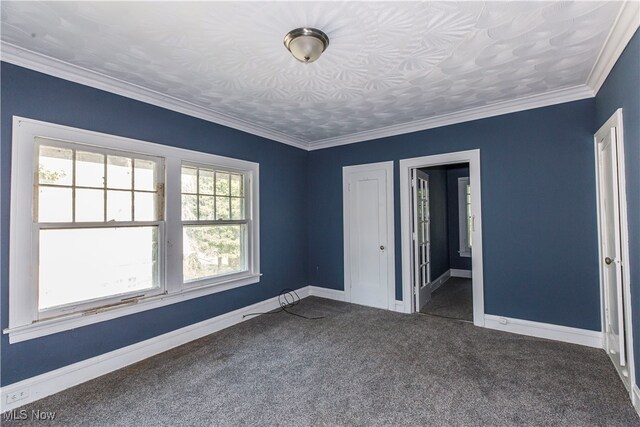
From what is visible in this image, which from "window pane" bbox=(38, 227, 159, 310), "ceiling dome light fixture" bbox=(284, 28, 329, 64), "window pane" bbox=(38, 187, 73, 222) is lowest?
"window pane" bbox=(38, 227, 159, 310)

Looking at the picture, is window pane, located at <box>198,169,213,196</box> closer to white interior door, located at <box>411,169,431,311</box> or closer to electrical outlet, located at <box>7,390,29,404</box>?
electrical outlet, located at <box>7,390,29,404</box>

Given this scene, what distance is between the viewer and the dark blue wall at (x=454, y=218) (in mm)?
6430

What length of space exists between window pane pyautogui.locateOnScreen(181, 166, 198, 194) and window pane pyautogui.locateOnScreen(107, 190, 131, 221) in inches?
22.4

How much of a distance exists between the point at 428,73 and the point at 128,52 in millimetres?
2426

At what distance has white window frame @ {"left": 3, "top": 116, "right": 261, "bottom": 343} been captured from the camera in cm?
211

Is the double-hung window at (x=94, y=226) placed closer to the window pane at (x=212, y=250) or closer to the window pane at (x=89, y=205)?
the window pane at (x=89, y=205)

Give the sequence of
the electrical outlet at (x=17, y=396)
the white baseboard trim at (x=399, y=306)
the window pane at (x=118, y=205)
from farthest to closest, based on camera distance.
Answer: the white baseboard trim at (x=399, y=306) → the window pane at (x=118, y=205) → the electrical outlet at (x=17, y=396)

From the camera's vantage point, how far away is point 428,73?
256 centimetres

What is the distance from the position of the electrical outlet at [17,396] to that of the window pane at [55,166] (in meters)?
1.54

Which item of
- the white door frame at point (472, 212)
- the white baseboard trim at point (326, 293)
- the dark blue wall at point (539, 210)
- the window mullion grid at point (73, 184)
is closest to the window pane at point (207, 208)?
the window mullion grid at point (73, 184)

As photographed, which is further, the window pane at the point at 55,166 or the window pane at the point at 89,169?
the window pane at the point at 89,169

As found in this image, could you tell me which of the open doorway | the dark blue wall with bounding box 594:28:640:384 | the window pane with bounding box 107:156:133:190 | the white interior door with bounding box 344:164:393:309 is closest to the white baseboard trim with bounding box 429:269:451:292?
the open doorway

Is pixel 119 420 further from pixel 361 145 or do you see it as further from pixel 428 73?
pixel 361 145

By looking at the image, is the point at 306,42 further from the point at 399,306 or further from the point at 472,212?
the point at 399,306
